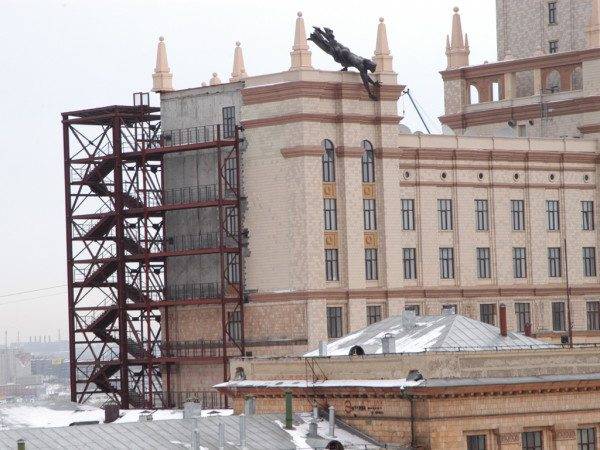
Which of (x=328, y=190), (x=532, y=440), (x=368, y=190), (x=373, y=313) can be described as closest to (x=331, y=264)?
(x=373, y=313)

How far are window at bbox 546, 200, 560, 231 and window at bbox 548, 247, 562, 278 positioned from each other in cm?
148

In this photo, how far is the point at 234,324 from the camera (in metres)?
137

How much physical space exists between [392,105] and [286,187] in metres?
9.55

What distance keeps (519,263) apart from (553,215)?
176 inches

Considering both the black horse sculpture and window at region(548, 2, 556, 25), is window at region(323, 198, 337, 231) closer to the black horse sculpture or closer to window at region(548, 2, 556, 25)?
the black horse sculpture

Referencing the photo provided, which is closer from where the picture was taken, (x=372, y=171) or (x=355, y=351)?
(x=355, y=351)

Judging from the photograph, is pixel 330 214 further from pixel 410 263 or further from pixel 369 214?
pixel 410 263

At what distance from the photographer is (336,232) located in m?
136

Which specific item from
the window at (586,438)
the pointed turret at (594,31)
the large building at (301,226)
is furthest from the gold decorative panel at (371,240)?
the window at (586,438)

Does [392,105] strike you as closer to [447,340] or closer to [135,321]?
[135,321]

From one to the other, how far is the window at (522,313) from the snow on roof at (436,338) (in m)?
45.3

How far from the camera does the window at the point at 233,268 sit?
447 feet

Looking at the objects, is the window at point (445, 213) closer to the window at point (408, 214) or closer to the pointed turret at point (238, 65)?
the window at point (408, 214)

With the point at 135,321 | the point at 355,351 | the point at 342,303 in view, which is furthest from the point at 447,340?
the point at 135,321
